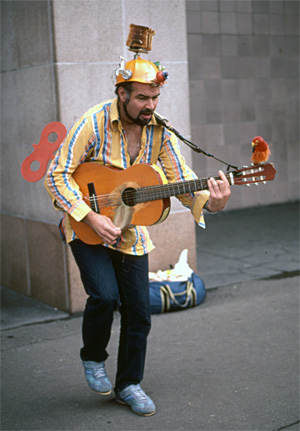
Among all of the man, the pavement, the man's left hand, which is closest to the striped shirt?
the man

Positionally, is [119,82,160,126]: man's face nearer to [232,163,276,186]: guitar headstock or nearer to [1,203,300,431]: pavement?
[232,163,276,186]: guitar headstock

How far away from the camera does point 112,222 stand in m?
3.69

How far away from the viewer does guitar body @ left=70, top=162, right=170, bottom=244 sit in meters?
3.61

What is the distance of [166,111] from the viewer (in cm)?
601

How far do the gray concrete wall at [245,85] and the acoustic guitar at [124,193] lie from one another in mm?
6587

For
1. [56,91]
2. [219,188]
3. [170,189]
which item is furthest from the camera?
[56,91]

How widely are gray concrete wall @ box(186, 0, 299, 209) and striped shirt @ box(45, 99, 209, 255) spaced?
21.1 ft

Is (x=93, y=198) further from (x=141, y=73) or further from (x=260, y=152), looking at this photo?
(x=260, y=152)

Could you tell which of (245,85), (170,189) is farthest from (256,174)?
(245,85)

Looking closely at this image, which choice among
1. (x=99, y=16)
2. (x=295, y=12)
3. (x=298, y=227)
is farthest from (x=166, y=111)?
(x=295, y=12)

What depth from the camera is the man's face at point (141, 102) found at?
11.6ft

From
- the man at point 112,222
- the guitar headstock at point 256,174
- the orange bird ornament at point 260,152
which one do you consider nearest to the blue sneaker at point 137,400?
the man at point 112,222

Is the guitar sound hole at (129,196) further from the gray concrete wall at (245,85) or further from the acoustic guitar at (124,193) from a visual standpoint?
the gray concrete wall at (245,85)

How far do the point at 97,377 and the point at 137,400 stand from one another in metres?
0.26
